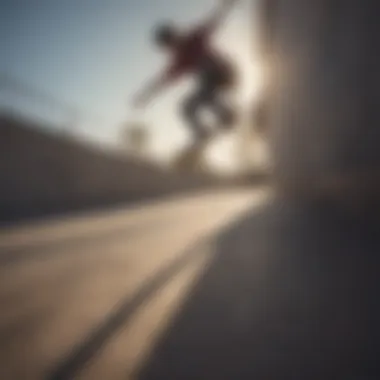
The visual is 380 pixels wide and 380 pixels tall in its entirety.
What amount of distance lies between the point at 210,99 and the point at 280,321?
8.31 meters

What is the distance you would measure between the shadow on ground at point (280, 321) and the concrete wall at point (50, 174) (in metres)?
6.22

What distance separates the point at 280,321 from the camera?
7.63 feet

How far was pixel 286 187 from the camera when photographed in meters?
17.2

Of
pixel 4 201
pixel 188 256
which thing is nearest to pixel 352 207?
pixel 188 256

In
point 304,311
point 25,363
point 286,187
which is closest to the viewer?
point 25,363

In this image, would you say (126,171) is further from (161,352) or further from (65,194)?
(161,352)

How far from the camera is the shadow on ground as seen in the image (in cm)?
177

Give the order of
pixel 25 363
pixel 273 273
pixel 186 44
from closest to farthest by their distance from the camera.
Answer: pixel 25 363 → pixel 273 273 → pixel 186 44

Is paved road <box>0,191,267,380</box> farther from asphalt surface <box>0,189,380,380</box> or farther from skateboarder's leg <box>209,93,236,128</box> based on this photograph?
skateboarder's leg <box>209,93,236,128</box>

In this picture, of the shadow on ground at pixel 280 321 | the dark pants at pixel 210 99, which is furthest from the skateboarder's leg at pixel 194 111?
the shadow on ground at pixel 280 321

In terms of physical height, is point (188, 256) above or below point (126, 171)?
below

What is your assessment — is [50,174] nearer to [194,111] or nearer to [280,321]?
[194,111]

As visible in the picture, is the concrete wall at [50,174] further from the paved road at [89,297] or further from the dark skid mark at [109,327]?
the dark skid mark at [109,327]

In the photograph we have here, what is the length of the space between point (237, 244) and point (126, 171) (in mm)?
12989
